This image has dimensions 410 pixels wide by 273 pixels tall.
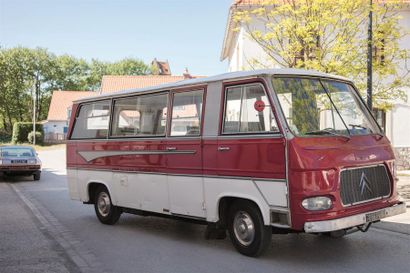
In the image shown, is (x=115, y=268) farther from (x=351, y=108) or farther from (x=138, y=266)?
(x=351, y=108)

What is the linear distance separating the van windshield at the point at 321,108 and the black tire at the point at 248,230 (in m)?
1.28

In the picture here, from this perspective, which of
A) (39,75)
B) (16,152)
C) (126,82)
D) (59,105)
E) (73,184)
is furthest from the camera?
(39,75)

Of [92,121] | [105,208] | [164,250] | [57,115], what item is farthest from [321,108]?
[57,115]

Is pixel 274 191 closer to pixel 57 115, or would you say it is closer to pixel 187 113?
pixel 187 113

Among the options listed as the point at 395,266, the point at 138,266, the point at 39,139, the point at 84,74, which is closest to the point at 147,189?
the point at 138,266

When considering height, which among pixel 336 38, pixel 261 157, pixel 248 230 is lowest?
pixel 248 230

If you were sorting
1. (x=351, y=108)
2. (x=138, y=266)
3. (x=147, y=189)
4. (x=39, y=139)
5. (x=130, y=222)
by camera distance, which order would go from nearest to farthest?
(x=138, y=266)
(x=351, y=108)
(x=147, y=189)
(x=130, y=222)
(x=39, y=139)

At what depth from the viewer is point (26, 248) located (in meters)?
7.89

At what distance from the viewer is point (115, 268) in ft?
21.8

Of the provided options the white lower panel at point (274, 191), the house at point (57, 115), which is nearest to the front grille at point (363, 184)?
the white lower panel at point (274, 191)

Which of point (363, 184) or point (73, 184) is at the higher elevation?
point (363, 184)

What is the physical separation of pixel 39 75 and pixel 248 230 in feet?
287

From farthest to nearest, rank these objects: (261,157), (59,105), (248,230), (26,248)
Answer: (59,105), (26,248), (248,230), (261,157)

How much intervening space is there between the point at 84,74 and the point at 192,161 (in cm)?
9347
